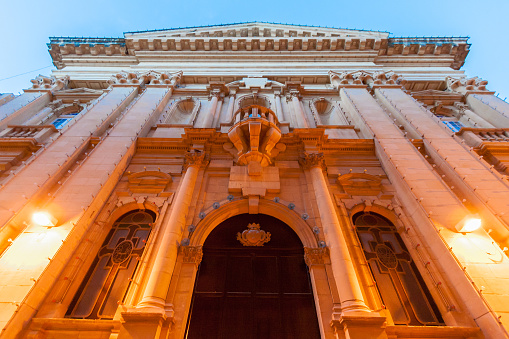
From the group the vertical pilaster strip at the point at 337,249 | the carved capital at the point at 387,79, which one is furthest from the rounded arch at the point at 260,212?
the carved capital at the point at 387,79

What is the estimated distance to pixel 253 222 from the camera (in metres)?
10.7

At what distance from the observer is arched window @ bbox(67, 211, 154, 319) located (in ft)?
26.5

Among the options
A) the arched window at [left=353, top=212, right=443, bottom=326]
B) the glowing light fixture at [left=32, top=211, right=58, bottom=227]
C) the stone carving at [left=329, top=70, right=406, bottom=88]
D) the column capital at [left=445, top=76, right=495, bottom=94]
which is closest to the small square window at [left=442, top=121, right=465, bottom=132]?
the column capital at [left=445, top=76, right=495, bottom=94]

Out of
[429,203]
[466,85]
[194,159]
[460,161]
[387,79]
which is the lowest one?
[429,203]

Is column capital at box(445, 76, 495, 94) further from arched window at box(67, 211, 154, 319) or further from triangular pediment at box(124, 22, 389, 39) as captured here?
arched window at box(67, 211, 154, 319)

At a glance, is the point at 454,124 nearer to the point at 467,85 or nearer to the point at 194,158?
the point at 467,85

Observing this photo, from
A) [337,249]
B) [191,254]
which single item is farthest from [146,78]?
[337,249]

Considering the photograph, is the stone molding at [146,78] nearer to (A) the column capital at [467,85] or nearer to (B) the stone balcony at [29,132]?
(B) the stone balcony at [29,132]

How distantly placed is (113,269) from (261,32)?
25.1m

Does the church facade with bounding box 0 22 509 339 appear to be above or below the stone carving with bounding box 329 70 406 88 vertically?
below

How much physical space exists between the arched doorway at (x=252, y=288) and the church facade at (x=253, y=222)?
0.05 m

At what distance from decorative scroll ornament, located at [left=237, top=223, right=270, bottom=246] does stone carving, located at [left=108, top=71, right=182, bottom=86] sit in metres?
14.3

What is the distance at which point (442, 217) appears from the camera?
9094 millimetres

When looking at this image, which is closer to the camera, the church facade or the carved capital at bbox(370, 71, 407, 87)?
the church facade
